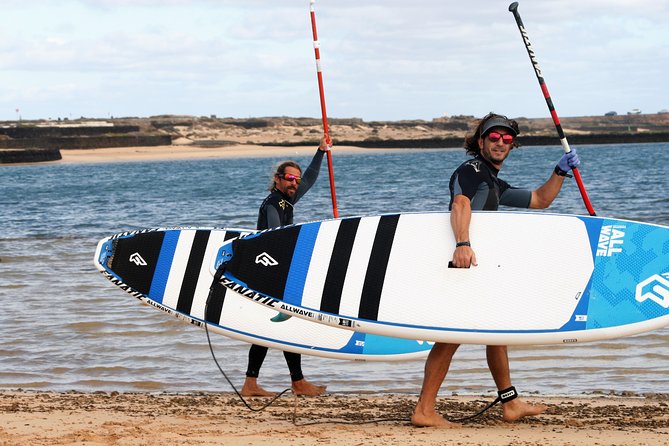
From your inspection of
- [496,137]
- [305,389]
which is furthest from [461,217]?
[305,389]

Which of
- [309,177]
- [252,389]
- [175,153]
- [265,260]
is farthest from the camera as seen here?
[175,153]

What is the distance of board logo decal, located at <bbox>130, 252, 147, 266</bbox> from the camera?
7289 mm

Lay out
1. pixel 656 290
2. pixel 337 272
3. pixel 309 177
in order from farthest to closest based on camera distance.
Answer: pixel 309 177 → pixel 337 272 → pixel 656 290

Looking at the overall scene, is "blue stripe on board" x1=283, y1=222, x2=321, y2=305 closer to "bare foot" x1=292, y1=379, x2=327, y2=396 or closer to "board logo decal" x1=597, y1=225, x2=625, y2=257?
"bare foot" x1=292, y1=379, x2=327, y2=396

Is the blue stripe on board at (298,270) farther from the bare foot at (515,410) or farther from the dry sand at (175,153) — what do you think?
the dry sand at (175,153)

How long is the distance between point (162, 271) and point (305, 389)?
1431mm

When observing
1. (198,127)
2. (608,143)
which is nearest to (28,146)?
(198,127)

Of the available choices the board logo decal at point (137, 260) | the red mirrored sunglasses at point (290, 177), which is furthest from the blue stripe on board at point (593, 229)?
the board logo decal at point (137, 260)

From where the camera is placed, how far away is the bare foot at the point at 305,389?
671 centimetres

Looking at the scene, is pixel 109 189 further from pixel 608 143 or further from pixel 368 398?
pixel 608 143

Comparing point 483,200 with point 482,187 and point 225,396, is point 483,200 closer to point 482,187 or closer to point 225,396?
point 482,187

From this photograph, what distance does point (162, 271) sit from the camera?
7285mm

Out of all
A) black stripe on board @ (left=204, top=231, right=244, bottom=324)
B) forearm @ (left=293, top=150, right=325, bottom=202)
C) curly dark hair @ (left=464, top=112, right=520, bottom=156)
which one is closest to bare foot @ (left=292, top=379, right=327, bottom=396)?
black stripe on board @ (left=204, top=231, right=244, bottom=324)

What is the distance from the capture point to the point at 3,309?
10.4 metres
